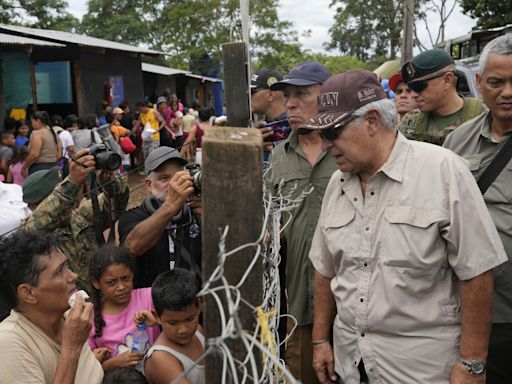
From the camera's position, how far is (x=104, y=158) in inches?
118

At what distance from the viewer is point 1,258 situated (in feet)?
7.06

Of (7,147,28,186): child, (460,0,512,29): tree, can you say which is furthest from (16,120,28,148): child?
(460,0,512,29): tree

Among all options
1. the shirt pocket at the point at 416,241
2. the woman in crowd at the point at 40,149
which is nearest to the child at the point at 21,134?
the woman in crowd at the point at 40,149

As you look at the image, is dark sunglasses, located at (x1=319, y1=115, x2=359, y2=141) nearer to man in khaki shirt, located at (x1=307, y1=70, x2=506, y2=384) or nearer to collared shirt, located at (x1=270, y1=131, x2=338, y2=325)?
man in khaki shirt, located at (x1=307, y1=70, x2=506, y2=384)

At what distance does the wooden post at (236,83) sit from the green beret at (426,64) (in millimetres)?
1437

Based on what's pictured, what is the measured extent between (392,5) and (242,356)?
135 feet

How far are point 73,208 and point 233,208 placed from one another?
203 centimetres

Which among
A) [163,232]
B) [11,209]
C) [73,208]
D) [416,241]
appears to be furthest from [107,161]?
[416,241]

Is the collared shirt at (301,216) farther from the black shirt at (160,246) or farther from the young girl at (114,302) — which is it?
the young girl at (114,302)

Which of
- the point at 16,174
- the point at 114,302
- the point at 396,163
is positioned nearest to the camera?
the point at 396,163

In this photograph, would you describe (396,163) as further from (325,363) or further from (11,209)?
(11,209)

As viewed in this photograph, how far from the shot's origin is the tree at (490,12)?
1697cm

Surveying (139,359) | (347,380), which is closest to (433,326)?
(347,380)

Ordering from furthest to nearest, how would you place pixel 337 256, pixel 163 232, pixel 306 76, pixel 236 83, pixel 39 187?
pixel 39 187, pixel 306 76, pixel 163 232, pixel 236 83, pixel 337 256
